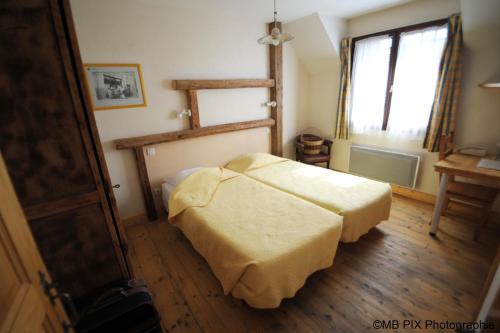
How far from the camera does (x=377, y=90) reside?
337 centimetres

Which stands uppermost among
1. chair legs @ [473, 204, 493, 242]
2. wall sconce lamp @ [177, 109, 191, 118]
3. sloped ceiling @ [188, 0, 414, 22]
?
sloped ceiling @ [188, 0, 414, 22]

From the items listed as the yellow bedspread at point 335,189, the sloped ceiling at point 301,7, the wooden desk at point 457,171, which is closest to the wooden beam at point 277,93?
the sloped ceiling at point 301,7

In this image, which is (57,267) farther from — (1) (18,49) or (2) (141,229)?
(2) (141,229)

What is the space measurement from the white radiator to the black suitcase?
A: 11.1 feet

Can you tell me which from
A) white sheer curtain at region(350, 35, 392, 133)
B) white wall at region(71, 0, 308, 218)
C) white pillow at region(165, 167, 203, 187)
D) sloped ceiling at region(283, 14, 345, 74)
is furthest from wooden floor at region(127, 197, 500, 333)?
sloped ceiling at region(283, 14, 345, 74)

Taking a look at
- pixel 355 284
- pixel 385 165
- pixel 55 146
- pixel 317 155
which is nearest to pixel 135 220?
pixel 55 146

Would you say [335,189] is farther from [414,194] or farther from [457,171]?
[414,194]

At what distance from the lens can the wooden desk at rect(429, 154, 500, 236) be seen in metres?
1.95

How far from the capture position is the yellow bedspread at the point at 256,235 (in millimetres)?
1495

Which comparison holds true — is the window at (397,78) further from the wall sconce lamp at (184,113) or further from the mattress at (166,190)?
the mattress at (166,190)

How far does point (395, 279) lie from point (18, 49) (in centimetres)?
278

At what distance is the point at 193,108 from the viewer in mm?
2977

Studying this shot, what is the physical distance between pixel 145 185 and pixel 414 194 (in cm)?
363

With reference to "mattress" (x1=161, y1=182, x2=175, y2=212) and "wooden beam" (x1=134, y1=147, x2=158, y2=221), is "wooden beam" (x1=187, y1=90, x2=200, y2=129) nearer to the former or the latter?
"wooden beam" (x1=134, y1=147, x2=158, y2=221)
